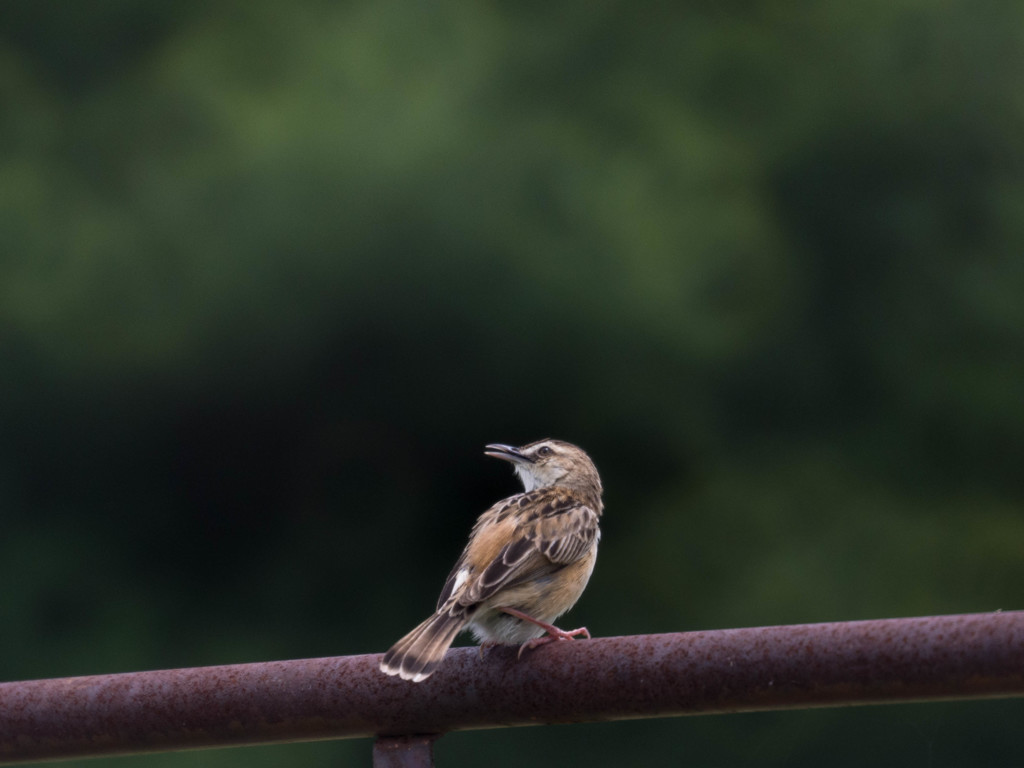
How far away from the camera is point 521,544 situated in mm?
3465

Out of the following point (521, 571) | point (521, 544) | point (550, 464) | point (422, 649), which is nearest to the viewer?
point (422, 649)

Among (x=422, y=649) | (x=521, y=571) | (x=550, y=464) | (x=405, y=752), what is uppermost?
(x=550, y=464)

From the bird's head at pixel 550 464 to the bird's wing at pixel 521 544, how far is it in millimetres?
618

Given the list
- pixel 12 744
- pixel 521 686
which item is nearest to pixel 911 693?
pixel 521 686

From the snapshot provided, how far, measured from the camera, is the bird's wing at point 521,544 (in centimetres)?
326

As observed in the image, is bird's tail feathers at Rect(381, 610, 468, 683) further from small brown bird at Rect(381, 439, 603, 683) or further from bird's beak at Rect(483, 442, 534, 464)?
bird's beak at Rect(483, 442, 534, 464)

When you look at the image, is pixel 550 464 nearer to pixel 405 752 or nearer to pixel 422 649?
pixel 422 649

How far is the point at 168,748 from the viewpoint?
2.26m

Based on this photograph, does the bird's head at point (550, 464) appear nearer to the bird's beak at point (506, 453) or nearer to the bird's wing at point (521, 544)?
the bird's beak at point (506, 453)

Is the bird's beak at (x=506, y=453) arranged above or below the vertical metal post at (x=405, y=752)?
above

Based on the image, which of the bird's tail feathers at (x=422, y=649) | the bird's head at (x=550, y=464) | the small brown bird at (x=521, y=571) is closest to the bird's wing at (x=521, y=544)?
the small brown bird at (x=521, y=571)

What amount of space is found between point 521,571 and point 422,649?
1.00 m

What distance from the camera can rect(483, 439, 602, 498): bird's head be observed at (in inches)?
183

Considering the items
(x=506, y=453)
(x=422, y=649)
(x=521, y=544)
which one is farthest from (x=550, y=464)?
(x=422, y=649)
